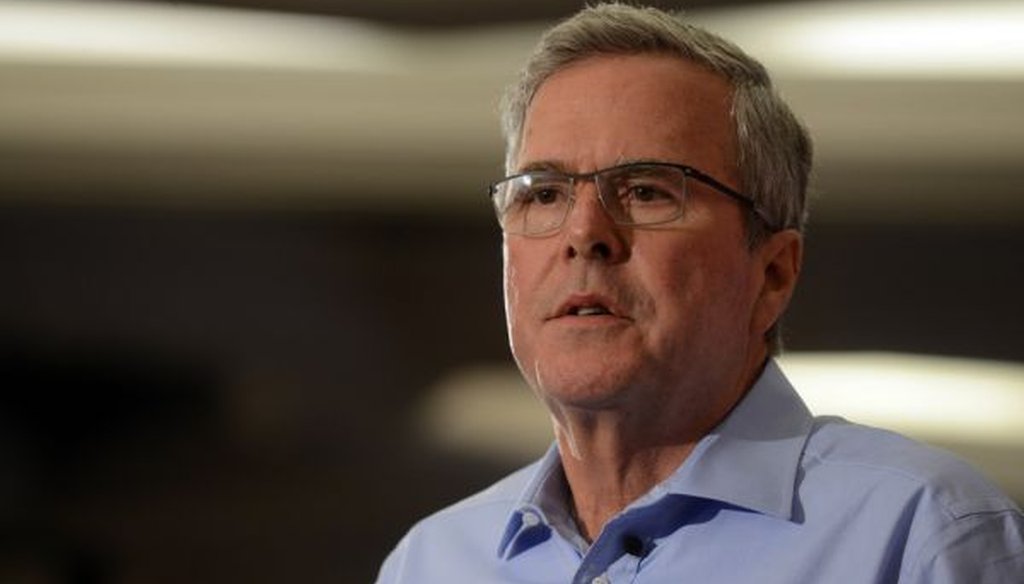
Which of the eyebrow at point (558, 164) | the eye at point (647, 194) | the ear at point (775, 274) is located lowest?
the ear at point (775, 274)

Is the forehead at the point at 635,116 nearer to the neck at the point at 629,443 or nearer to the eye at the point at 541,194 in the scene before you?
the eye at the point at 541,194

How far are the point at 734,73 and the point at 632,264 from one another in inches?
8.0

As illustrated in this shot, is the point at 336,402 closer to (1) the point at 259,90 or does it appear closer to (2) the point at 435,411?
(2) the point at 435,411

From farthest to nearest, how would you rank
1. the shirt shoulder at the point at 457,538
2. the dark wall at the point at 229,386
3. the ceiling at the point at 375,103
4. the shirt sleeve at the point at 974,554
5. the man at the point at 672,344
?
1. the dark wall at the point at 229,386
2. the ceiling at the point at 375,103
3. the shirt shoulder at the point at 457,538
4. the man at the point at 672,344
5. the shirt sleeve at the point at 974,554

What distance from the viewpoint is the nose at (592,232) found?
49.5 inches

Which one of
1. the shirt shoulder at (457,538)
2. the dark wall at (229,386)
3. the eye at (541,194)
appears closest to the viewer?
the eye at (541,194)

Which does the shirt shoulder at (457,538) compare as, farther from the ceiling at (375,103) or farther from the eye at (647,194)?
the ceiling at (375,103)

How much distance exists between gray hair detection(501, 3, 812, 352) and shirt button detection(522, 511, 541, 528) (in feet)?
0.95

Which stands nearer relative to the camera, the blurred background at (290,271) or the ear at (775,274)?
the ear at (775,274)

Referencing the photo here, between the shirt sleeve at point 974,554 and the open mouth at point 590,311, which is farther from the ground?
the open mouth at point 590,311

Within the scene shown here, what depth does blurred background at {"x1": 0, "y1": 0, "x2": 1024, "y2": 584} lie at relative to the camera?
2.98m

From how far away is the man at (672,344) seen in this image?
3.98 feet

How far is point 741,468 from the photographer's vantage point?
1270 mm

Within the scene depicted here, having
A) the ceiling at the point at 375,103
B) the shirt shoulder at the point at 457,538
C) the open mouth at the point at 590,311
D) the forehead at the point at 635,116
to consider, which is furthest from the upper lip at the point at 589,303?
the ceiling at the point at 375,103
